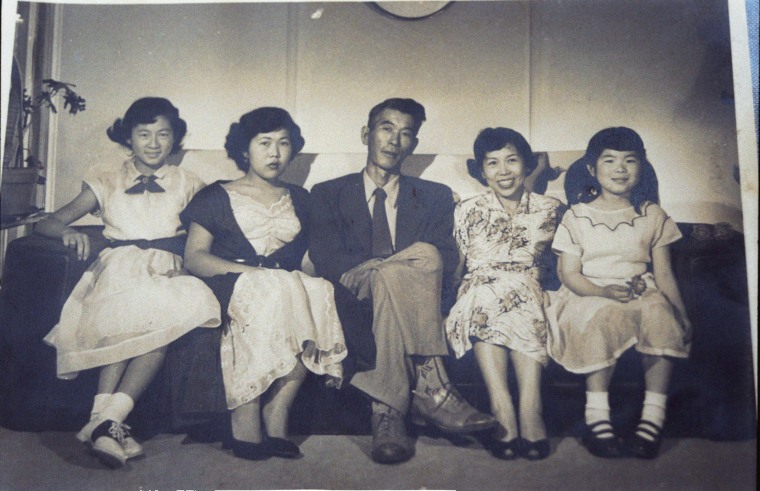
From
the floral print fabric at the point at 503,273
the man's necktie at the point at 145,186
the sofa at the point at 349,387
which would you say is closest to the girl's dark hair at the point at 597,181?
the floral print fabric at the point at 503,273

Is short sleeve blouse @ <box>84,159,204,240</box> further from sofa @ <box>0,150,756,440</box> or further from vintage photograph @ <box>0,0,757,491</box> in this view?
sofa @ <box>0,150,756,440</box>

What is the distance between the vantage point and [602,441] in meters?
3.12

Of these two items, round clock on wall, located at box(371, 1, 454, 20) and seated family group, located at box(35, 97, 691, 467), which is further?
round clock on wall, located at box(371, 1, 454, 20)

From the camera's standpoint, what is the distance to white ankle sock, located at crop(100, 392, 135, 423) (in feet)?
10.4

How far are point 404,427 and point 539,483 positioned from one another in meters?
0.62

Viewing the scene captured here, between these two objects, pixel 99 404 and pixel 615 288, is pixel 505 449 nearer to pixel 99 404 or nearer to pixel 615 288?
pixel 615 288

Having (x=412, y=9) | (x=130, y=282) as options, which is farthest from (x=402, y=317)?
(x=412, y=9)

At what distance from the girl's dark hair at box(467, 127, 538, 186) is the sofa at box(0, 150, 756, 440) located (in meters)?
0.77

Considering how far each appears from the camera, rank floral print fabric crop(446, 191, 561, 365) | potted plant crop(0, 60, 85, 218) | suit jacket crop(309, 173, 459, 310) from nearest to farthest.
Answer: floral print fabric crop(446, 191, 561, 365) < suit jacket crop(309, 173, 459, 310) < potted plant crop(0, 60, 85, 218)

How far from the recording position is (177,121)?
3430 millimetres

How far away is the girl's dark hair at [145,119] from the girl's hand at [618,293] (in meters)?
2.09

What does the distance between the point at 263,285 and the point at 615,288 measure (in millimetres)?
1587

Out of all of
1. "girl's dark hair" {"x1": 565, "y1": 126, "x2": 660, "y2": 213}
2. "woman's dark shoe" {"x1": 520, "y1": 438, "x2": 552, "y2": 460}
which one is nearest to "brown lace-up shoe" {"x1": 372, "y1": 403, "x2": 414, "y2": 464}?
"woman's dark shoe" {"x1": 520, "y1": 438, "x2": 552, "y2": 460}

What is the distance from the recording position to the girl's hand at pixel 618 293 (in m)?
3.25
